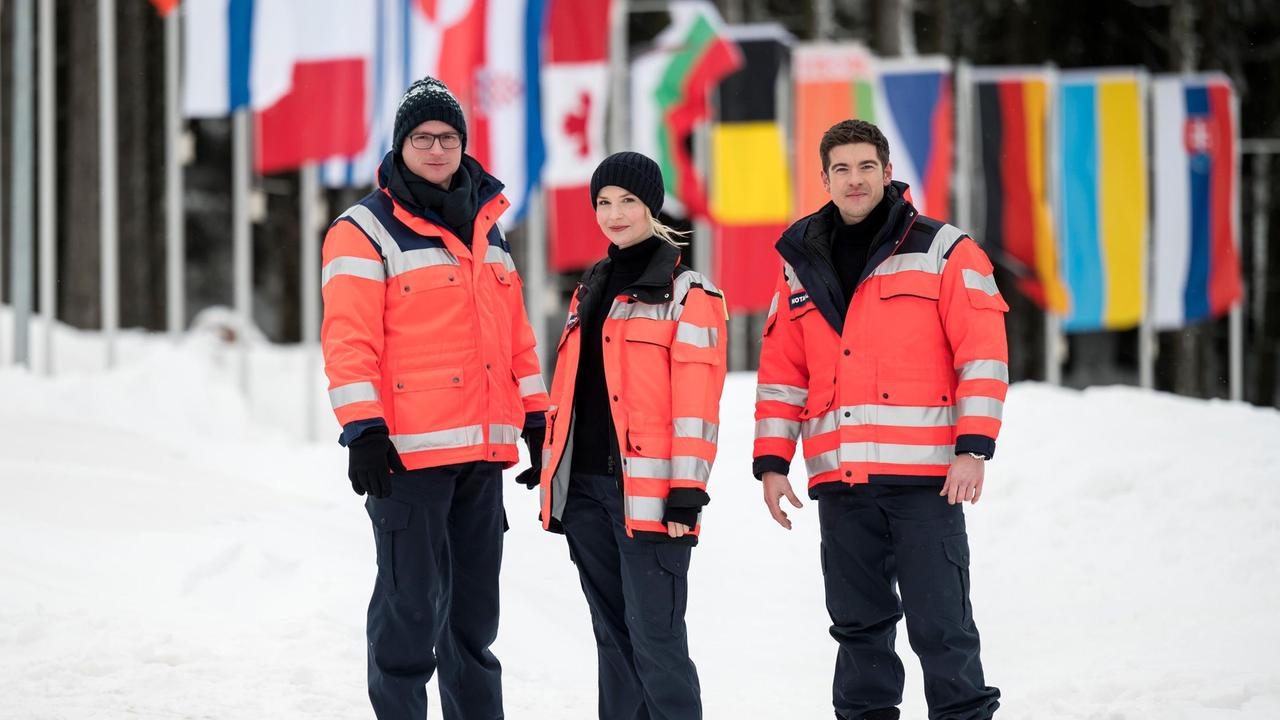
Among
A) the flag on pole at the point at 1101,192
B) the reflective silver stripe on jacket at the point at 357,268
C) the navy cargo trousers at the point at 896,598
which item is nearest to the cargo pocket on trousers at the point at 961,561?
the navy cargo trousers at the point at 896,598

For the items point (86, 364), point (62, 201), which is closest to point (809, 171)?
point (86, 364)

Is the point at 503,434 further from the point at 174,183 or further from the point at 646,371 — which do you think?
the point at 174,183

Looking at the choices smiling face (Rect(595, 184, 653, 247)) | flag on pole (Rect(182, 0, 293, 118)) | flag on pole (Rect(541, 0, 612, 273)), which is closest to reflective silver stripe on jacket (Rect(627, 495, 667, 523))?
smiling face (Rect(595, 184, 653, 247))

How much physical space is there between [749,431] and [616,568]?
4.65m

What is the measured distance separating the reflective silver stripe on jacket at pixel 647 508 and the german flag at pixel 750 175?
7712 mm

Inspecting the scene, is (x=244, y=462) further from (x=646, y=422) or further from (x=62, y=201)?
(x=62, y=201)

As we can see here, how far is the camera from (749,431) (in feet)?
28.7

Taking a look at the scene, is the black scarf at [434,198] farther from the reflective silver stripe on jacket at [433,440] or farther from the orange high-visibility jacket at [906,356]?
the orange high-visibility jacket at [906,356]

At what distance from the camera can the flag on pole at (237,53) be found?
10852 millimetres

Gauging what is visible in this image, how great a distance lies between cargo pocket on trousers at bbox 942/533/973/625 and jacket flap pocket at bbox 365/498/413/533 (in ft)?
5.37

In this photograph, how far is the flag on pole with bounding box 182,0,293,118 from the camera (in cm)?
1085

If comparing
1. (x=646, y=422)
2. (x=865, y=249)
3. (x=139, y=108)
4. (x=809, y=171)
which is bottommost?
(x=646, y=422)

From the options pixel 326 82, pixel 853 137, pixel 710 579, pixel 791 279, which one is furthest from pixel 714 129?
pixel 853 137

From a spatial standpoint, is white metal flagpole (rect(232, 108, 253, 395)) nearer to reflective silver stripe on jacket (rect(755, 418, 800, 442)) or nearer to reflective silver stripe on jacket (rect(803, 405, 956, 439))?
reflective silver stripe on jacket (rect(755, 418, 800, 442))
